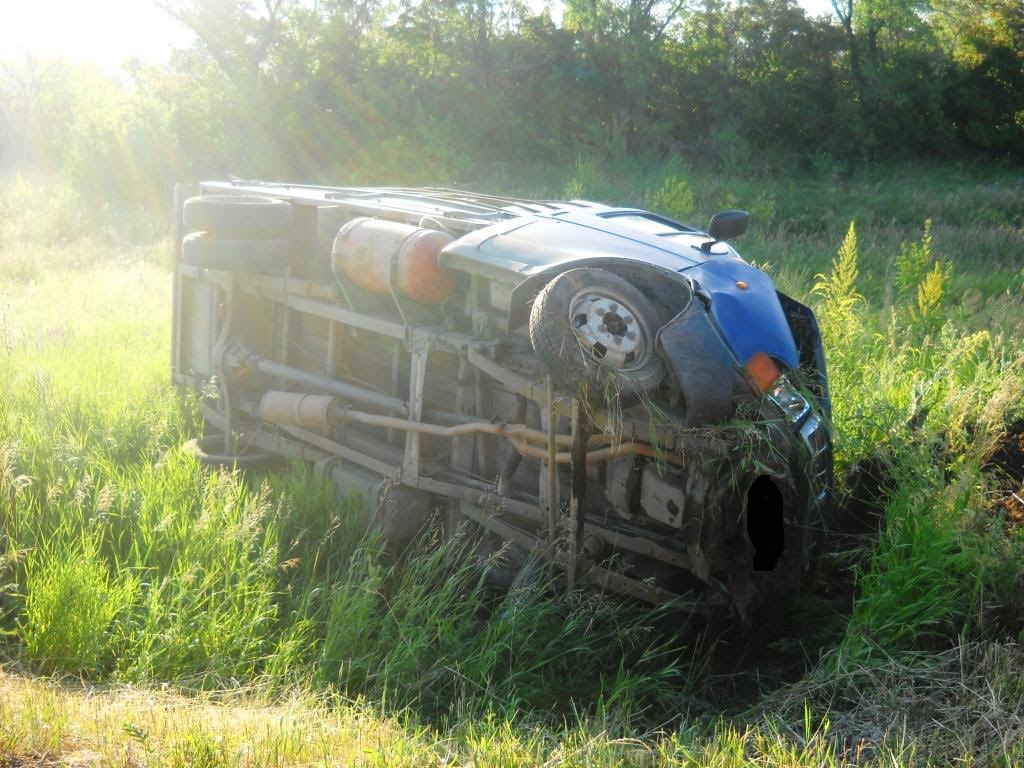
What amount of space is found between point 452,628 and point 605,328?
142cm

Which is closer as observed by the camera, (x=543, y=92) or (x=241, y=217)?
(x=241, y=217)

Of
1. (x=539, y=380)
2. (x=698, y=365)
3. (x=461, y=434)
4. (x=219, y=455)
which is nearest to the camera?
(x=698, y=365)

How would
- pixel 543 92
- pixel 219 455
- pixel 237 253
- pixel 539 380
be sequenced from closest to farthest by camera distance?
1. pixel 539 380
2. pixel 237 253
3. pixel 219 455
4. pixel 543 92

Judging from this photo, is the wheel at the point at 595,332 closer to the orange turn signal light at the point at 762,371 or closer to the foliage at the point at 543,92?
the orange turn signal light at the point at 762,371

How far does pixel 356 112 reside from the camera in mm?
26266

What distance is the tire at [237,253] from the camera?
19.8 ft

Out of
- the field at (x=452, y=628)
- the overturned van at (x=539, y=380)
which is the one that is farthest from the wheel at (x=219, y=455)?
the field at (x=452, y=628)

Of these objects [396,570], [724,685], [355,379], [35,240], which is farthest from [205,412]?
[35,240]

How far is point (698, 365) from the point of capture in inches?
157

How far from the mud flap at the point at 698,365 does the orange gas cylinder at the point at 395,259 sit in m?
1.43

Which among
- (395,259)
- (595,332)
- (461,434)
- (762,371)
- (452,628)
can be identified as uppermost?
(395,259)

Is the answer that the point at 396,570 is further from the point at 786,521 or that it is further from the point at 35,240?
the point at 35,240

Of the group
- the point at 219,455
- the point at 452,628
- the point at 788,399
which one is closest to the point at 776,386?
the point at 788,399

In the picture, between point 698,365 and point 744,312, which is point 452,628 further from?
point 744,312
